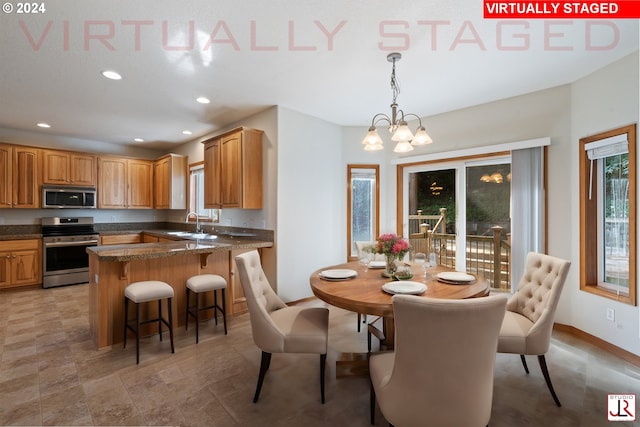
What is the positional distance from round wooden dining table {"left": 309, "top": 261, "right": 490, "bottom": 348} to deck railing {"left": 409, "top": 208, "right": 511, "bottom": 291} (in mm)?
1756

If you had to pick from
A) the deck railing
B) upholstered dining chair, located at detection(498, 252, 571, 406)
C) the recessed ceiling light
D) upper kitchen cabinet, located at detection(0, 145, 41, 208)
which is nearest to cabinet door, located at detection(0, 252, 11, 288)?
upper kitchen cabinet, located at detection(0, 145, 41, 208)

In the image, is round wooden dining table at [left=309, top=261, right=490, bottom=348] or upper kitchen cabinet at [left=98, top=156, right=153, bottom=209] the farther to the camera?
upper kitchen cabinet at [left=98, top=156, right=153, bottom=209]

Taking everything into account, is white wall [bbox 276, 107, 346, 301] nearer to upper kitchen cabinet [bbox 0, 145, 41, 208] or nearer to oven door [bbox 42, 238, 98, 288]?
oven door [bbox 42, 238, 98, 288]

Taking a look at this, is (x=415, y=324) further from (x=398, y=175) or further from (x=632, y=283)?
(x=398, y=175)

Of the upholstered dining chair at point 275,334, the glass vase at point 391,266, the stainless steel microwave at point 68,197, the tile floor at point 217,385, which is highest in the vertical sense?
the stainless steel microwave at point 68,197

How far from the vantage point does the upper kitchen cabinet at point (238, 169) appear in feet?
12.8

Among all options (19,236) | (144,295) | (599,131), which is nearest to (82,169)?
(19,236)

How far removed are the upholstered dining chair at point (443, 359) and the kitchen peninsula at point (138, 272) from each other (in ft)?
8.06

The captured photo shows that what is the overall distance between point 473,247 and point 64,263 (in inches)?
251

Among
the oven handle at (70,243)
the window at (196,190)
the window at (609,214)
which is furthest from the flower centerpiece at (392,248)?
the oven handle at (70,243)

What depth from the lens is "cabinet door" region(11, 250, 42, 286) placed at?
14.8ft

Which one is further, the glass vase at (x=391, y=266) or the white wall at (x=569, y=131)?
the white wall at (x=569, y=131)

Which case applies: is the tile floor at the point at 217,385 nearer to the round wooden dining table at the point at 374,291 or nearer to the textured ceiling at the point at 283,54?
the round wooden dining table at the point at 374,291

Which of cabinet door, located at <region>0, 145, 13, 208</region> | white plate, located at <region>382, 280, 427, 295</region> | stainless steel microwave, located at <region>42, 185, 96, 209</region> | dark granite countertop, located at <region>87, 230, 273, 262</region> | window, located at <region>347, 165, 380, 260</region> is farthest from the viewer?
stainless steel microwave, located at <region>42, 185, 96, 209</region>
